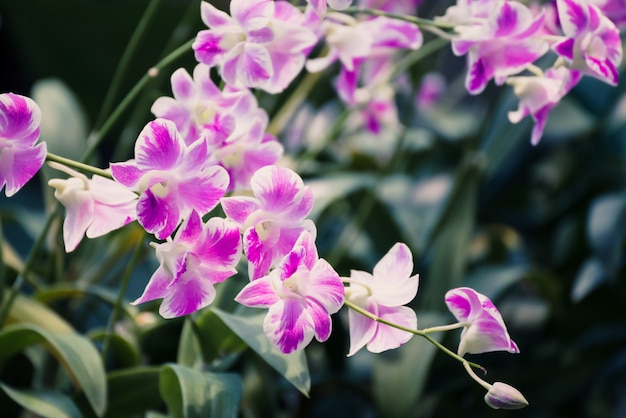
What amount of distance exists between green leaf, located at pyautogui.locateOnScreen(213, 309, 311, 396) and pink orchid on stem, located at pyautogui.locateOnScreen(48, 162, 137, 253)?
10cm

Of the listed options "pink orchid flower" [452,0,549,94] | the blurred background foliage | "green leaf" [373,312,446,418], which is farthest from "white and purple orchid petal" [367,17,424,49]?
"green leaf" [373,312,446,418]

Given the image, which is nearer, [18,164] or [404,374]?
[18,164]

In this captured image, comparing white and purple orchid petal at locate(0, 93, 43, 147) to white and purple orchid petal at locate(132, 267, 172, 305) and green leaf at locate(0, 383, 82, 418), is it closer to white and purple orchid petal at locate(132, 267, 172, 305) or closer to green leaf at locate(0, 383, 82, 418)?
white and purple orchid petal at locate(132, 267, 172, 305)

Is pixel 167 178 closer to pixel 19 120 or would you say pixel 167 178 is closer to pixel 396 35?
pixel 19 120

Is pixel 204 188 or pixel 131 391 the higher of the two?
pixel 204 188

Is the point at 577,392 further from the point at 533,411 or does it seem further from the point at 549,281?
the point at 549,281

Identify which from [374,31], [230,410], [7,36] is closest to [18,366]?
[230,410]

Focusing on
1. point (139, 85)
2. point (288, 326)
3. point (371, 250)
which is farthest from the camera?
point (371, 250)

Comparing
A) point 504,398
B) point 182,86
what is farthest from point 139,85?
point 504,398

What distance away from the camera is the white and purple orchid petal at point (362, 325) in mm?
368

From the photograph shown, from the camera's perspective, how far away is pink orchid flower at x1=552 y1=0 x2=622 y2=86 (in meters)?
0.39

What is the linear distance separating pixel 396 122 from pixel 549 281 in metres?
0.25

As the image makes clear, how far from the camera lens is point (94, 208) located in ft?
1.16

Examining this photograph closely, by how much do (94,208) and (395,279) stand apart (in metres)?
0.14
